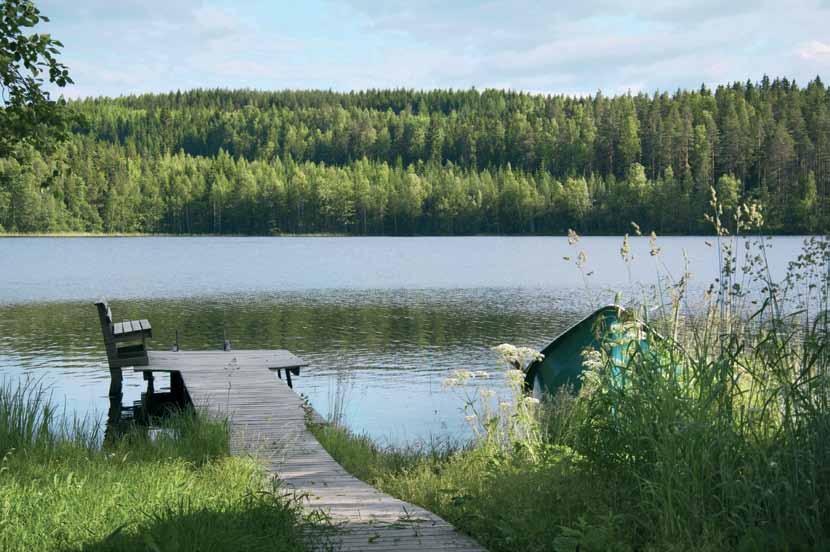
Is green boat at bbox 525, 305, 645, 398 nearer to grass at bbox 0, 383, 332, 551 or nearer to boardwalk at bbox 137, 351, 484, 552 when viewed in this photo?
boardwalk at bbox 137, 351, 484, 552

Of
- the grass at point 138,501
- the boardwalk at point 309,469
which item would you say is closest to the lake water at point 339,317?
the boardwalk at point 309,469

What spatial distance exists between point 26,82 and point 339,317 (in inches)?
766

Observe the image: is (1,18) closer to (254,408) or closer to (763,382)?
(254,408)

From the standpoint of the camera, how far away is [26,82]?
6574mm

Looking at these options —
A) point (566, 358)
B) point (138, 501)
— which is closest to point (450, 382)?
point (138, 501)

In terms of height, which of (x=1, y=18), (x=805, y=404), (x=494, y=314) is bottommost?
(x=494, y=314)

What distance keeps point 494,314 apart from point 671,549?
73.3 feet

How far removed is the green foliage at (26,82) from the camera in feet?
20.3

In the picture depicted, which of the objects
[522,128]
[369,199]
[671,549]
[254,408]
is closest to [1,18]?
[254,408]

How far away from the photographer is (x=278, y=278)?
41219 millimetres

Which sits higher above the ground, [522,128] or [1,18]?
[522,128]

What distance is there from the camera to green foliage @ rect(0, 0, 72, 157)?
6.18 meters

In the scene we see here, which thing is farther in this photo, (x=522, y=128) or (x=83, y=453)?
(x=522, y=128)

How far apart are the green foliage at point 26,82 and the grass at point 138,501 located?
2326 millimetres
